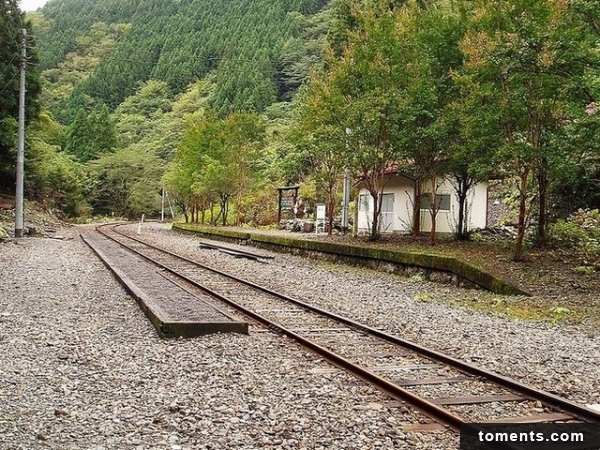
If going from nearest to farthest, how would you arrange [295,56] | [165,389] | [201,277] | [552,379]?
[165,389] → [552,379] → [201,277] → [295,56]

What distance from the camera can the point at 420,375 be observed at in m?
5.76

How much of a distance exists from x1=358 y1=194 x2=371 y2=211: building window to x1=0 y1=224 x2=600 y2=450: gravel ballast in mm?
16103

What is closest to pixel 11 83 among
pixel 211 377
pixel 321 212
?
pixel 321 212

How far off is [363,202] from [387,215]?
170 centimetres

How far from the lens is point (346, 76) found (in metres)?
19.8

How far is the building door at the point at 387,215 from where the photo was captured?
25.5 m

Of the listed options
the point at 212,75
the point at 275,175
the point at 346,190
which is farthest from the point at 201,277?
the point at 212,75

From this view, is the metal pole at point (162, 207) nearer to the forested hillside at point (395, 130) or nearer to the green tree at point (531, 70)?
the forested hillside at point (395, 130)

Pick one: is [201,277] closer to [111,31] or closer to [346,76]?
[346,76]

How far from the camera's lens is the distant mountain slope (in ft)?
279

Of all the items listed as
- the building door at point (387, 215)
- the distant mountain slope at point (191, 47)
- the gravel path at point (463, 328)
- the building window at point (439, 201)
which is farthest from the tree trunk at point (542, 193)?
the distant mountain slope at point (191, 47)

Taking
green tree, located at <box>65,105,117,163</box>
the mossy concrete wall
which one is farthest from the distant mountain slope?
the mossy concrete wall

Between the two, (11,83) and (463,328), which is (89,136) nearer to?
(11,83)

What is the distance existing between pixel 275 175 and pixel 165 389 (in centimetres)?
3846
